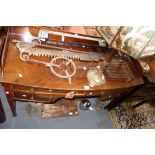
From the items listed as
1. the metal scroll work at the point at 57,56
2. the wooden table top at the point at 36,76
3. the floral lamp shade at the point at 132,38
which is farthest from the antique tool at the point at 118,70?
the floral lamp shade at the point at 132,38

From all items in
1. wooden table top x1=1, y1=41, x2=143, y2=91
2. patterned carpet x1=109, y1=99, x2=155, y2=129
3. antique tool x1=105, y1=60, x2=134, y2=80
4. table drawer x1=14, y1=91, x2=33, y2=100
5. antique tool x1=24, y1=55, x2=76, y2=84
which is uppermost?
antique tool x1=105, y1=60, x2=134, y2=80

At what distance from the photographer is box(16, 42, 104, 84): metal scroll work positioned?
2.26 meters

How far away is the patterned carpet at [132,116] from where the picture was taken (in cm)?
334

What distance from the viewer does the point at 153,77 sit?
8.61 feet

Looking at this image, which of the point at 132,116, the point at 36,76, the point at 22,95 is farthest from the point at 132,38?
the point at 132,116

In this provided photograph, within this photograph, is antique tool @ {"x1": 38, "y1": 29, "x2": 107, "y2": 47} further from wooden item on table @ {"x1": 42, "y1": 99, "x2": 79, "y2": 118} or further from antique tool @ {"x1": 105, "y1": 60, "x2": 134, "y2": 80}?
wooden item on table @ {"x1": 42, "y1": 99, "x2": 79, "y2": 118}

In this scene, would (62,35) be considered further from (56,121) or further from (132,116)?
(132,116)

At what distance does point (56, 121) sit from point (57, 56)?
1.19 m

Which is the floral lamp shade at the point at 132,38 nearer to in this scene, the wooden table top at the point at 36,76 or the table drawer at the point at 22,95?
the wooden table top at the point at 36,76

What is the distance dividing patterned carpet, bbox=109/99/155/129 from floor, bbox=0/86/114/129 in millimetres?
170

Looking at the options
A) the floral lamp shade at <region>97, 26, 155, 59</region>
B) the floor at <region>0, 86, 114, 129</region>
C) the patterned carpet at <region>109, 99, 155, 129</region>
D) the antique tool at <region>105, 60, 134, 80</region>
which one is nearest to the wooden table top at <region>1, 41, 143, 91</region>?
the antique tool at <region>105, 60, 134, 80</region>

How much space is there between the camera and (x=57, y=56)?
7.83 feet

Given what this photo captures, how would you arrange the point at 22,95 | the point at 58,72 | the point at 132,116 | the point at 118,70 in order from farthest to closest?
1. the point at 132,116
2. the point at 118,70
3. the point at 22,95
4. the point at 58,72

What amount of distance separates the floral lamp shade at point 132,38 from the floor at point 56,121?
1652 millimetres
